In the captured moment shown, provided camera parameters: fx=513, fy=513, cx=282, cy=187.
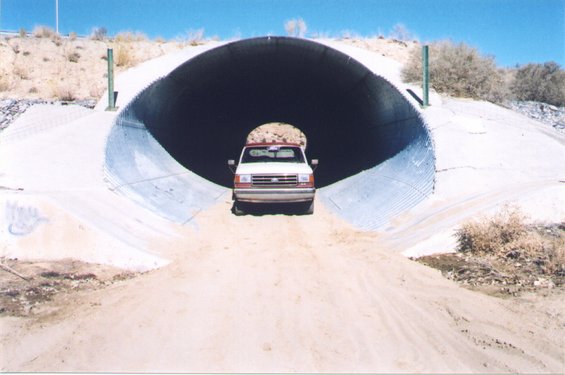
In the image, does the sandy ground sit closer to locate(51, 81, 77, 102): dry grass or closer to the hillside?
locate(51, 81, 77, 102): dry grass

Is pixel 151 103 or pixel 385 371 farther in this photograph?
pixel 151 103

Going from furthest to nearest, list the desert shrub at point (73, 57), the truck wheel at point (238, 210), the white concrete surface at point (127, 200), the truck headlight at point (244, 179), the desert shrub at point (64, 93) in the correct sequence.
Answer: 1. the desert shrub at point (73, 57)
2. the desert shrub at point (64, 93)
3. the truck wheel at point (238, 210)
4. the truck headlight at point (244, 179)
5. the white concrete surface at point (127, 200)

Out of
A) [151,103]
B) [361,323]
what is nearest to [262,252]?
[361,323]

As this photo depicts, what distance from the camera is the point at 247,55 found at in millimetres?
16219

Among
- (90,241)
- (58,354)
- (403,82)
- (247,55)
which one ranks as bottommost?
(58,354)

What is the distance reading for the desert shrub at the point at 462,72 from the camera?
16969 mm

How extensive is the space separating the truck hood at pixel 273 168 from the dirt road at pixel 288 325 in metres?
5.14

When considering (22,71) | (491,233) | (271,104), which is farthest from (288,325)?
(22,71)

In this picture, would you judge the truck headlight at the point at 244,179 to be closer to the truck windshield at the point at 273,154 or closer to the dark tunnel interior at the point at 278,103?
the truck windshield at the point at 273,154

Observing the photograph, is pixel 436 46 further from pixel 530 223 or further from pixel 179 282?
pixel 179 282

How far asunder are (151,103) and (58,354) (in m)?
10.7

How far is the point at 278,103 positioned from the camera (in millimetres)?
24250

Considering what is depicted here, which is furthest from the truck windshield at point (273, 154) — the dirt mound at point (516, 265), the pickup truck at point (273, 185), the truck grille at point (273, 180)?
the dirt mound at point (516, 265)

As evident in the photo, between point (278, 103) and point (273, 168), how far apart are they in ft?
36.3
